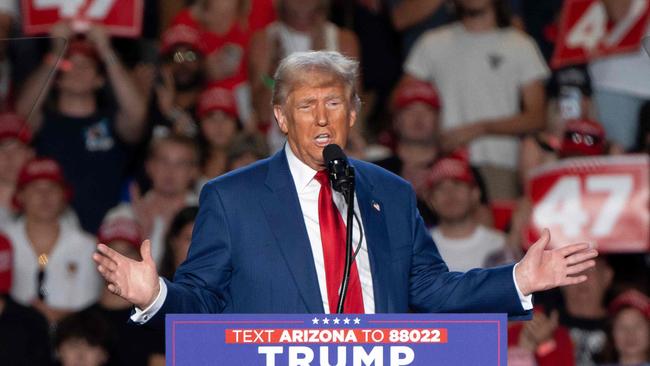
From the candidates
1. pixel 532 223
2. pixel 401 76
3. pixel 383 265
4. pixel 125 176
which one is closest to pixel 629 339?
pixel 532 223

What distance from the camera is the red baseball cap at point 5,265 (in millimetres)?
6312

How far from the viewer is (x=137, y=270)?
9.43ft

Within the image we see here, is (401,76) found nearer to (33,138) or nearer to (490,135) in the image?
(490,135)

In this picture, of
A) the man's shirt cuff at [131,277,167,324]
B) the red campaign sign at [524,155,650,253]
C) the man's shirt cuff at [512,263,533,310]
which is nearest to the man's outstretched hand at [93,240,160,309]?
the man's shirt cuff at [131,277,167,324]

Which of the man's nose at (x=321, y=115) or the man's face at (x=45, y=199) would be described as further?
the man's face at (x=45, y=199)

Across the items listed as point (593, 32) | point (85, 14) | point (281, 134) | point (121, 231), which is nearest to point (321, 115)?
point (121, 231)

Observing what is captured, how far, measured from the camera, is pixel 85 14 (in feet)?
22.6

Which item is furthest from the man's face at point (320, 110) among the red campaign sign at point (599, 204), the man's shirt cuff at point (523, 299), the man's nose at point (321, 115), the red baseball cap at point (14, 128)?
the red campaign sign at point (599, 204)

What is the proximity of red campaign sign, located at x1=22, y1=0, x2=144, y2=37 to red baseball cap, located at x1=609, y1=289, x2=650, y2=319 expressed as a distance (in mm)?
2627

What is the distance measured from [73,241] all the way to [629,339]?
8.44 feet

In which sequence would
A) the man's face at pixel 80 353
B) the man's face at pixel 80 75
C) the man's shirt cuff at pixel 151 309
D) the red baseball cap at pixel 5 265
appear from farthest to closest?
the man's face at pixel 80 75 → the red baseball cap at pixel 5 265 → the man's face at pixel 80 353 → the man's shirt cuff at pixel 151 309

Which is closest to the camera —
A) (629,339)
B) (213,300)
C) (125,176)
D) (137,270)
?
(137,270)

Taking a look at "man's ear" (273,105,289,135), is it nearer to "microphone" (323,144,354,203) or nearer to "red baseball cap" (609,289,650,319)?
"microphone" (323,144,354,203)

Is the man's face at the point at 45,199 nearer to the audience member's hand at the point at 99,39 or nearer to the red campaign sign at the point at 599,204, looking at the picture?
the audience member's hand at the point at 99,39
